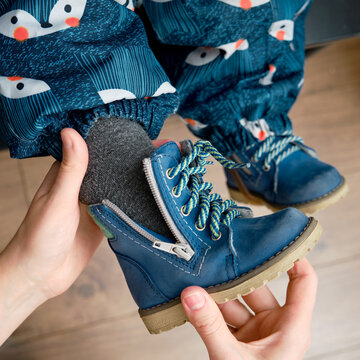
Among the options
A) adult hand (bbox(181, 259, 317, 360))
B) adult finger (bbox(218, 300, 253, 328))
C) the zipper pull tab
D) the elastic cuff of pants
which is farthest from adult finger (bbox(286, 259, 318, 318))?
the elastic cuff of pants

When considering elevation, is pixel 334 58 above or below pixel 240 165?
below

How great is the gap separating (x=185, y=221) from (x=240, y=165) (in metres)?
0.13

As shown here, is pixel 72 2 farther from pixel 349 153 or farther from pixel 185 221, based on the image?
pixel 349 153

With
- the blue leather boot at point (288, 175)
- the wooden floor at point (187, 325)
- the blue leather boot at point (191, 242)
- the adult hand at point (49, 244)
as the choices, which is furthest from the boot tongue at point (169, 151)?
the wooden floor at point (187, 325)

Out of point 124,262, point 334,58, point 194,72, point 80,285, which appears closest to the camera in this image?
point 124,262

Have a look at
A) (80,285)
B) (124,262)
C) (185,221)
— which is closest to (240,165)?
(185,221)

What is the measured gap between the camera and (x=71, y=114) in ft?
1.94

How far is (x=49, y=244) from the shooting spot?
0.65 metres

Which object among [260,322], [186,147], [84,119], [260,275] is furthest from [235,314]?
[84,119]

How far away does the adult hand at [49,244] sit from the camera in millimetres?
570

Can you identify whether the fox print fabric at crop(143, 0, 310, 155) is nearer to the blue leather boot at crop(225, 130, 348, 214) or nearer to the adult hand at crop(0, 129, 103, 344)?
Answer: the blue leather boot at crop(225, 130, 348, 214)

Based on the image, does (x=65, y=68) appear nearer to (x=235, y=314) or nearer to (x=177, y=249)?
(x=177, y=249)

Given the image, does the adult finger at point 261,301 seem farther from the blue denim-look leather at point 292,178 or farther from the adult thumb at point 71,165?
the adult thumb at point 71,165

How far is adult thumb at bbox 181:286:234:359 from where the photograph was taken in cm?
58
